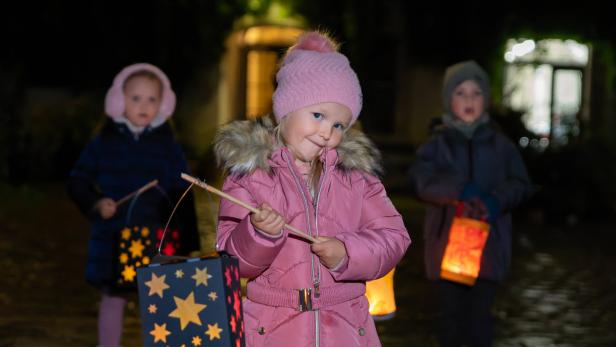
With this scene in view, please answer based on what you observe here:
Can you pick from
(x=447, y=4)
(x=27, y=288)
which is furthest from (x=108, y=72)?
(x=27, y=288)

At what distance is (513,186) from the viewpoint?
608 cm

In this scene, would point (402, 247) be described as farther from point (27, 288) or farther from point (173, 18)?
point (173, 18)

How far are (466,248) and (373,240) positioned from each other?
86.2 inches

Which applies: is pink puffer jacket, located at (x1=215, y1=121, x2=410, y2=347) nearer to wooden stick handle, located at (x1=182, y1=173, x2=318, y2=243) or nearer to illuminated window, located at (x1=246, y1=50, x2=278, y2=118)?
wooden stick handle, located at (x1=182, y1=173, x2=318, y2=243)

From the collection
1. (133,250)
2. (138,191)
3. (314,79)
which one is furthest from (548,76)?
(314,79)

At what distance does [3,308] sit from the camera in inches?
301

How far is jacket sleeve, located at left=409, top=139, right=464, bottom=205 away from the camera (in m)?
5.99

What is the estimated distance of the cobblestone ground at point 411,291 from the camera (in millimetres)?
7078

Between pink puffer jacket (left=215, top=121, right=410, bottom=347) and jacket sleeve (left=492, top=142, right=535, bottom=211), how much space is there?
7.63 ft

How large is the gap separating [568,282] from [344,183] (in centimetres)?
624

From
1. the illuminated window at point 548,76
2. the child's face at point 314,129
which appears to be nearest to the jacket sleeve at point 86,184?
the child's face at point 314,129

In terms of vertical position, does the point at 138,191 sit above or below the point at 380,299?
above

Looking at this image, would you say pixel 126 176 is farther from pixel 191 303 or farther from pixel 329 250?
pixel 191 303

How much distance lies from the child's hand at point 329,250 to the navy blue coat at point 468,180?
2.51 metres
